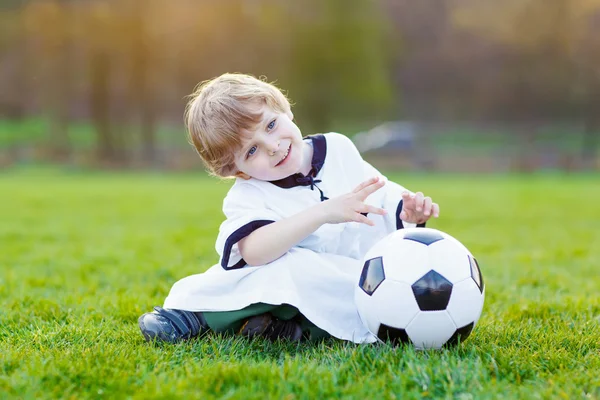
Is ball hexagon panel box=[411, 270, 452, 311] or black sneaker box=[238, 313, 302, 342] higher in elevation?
ball hexagon panel box=[411, 270, 452, 311]

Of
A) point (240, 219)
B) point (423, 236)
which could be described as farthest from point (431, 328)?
point (240, 219)

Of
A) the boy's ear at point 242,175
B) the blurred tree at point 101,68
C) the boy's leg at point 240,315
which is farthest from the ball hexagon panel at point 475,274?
the blurred tree at point 101,68

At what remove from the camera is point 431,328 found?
239 centimetres

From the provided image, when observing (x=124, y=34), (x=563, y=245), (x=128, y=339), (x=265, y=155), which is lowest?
(x=563, y=245)

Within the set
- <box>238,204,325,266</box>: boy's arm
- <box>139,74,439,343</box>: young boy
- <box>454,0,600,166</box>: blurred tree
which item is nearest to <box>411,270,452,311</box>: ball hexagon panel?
<box>139,74,439,343</box>: young boy

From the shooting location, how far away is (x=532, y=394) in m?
2.01

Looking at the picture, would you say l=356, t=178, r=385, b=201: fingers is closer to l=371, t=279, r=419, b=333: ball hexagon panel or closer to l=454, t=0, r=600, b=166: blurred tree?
l=371, t=279, r=419, b=333: ball hexagon panel

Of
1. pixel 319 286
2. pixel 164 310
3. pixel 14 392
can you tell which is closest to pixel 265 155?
pixel 319 286

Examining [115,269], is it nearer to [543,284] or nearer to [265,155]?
[265,155]

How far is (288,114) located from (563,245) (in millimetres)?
4388

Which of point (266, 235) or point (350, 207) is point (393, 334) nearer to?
point (350, 207)

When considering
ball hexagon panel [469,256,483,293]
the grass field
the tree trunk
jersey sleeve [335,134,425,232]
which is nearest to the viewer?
the grass field

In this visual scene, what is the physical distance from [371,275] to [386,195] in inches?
24.6

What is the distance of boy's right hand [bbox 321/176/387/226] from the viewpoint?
8.29 feet
